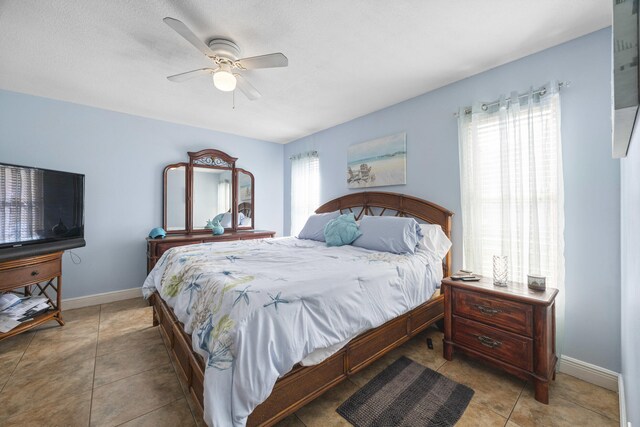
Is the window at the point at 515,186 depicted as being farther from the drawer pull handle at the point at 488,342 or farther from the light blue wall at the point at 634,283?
the light blue wall at the point at 634,283

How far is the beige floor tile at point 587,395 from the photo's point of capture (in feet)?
5.36

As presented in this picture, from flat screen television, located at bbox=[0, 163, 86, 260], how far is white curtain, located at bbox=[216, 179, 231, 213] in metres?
1.77

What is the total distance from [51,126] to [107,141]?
1.74ft

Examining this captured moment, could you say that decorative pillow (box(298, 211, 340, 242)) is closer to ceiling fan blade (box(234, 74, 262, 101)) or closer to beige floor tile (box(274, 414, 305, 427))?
ceiling fan blade (box(234, 74, 262, 101))

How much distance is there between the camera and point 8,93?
2.93 meters

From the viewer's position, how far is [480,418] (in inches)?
61.2

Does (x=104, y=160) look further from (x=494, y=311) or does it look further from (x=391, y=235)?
(x=494, y=311)

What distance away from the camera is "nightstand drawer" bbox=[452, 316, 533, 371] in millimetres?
1764

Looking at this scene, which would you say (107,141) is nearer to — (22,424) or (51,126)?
(51,126)

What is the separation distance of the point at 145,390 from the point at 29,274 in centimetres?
179


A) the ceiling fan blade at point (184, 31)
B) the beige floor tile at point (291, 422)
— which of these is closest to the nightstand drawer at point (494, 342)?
the beige floor tile at point (291, 422)

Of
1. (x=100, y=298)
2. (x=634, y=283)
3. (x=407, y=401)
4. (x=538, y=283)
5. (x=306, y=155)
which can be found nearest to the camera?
(x=634, y=283)

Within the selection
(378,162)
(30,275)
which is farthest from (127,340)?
(378,162)

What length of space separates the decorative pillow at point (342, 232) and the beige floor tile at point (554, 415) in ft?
5.84
